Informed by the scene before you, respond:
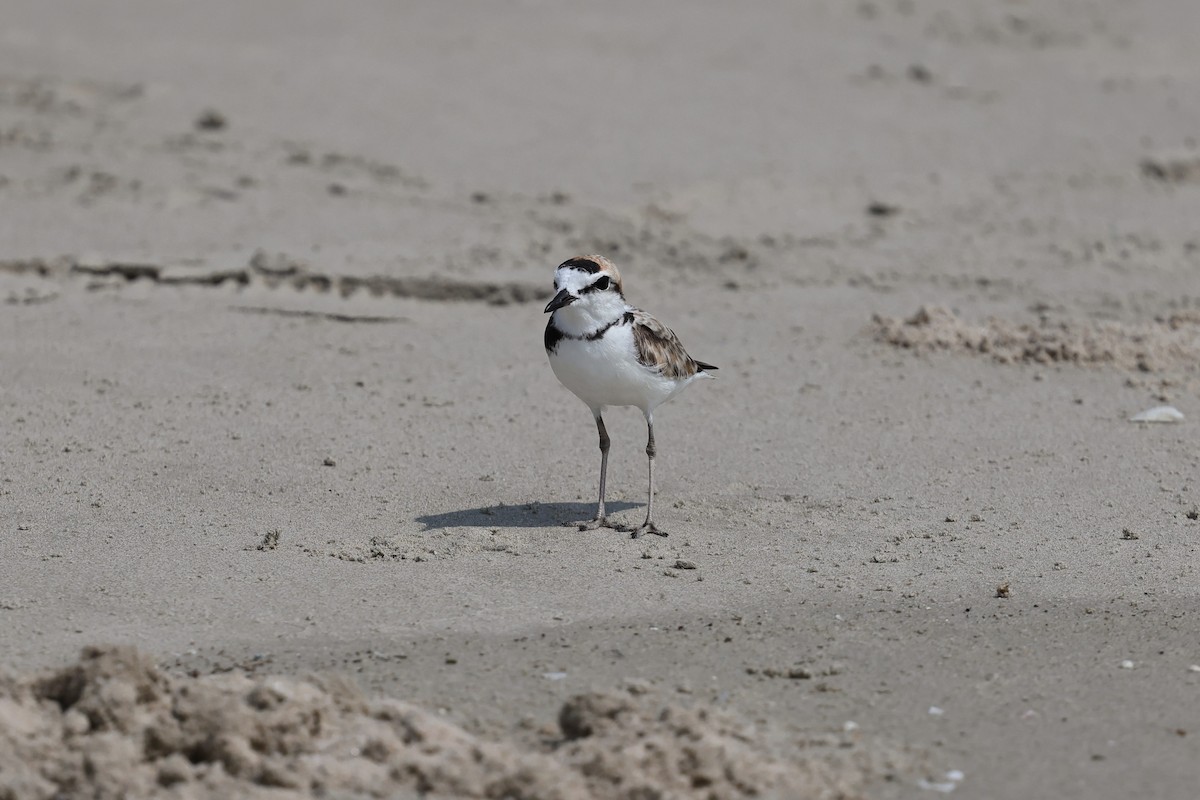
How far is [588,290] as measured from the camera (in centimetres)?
599

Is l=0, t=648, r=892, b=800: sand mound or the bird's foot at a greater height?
the bird's foot

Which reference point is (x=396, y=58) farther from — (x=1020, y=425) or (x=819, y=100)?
(x=1020, y=425)

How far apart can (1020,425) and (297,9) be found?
26.6 ft

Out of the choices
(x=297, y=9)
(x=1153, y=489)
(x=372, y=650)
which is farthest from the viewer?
(x=297, y=9)

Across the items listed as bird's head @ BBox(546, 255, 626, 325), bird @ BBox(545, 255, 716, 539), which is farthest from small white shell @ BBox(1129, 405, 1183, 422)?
bird's head @ BBox(546, 255, 626, 325)

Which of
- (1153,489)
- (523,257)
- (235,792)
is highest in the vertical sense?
(523,257)

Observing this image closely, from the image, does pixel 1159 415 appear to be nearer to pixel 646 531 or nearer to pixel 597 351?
pixel 646 531

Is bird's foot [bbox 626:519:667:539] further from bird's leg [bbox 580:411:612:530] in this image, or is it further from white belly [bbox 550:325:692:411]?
white belly [bbox 550:325:692:411]

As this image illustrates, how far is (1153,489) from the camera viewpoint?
680cm

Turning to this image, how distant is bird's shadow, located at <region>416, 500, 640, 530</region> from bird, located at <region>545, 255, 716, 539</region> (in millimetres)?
159

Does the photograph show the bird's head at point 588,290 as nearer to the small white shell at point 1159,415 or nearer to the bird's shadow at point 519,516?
the bird's shadow at point 519,516

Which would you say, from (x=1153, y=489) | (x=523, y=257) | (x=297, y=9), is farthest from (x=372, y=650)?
(x=297, y=9)

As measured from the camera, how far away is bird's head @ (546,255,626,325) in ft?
19.4

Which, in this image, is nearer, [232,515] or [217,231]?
[232,515]
